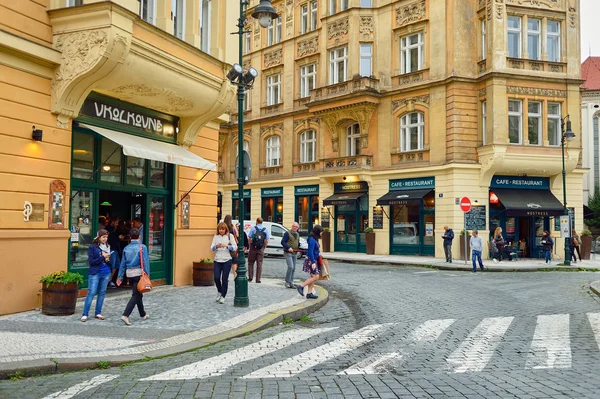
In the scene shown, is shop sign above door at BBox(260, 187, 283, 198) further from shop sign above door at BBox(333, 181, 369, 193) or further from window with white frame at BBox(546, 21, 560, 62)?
window with white frame at BBox(546, 21, 560, 62)

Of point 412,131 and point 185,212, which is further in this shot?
point 412,131

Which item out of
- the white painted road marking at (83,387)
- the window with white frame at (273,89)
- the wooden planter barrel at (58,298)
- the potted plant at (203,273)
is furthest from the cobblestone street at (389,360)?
the window with white frame at (273,89)

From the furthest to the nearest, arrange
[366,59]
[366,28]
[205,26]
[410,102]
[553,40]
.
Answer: [366,59], [366,28], [410,102], [553,40], [205,26]

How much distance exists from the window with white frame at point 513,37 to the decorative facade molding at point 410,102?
15.0 feet

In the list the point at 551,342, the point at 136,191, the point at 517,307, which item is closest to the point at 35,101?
the point at 136,191

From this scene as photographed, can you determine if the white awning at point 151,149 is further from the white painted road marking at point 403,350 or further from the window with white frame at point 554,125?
the window with white frame at point 554,125

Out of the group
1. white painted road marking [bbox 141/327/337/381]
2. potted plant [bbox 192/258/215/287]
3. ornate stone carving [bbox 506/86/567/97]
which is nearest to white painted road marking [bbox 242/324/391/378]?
white painted road marking [bbox 141/327/337/381]

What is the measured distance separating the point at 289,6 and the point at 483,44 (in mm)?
13742

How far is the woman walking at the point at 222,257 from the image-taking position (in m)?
11.3

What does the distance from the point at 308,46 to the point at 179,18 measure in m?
20.3

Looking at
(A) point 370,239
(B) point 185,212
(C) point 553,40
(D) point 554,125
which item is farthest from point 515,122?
(B) point 185,212

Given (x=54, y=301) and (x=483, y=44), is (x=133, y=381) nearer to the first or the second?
(x=54, y=301)

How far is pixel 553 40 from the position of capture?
26625 mm

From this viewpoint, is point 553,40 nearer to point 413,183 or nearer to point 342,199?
point 413,183
